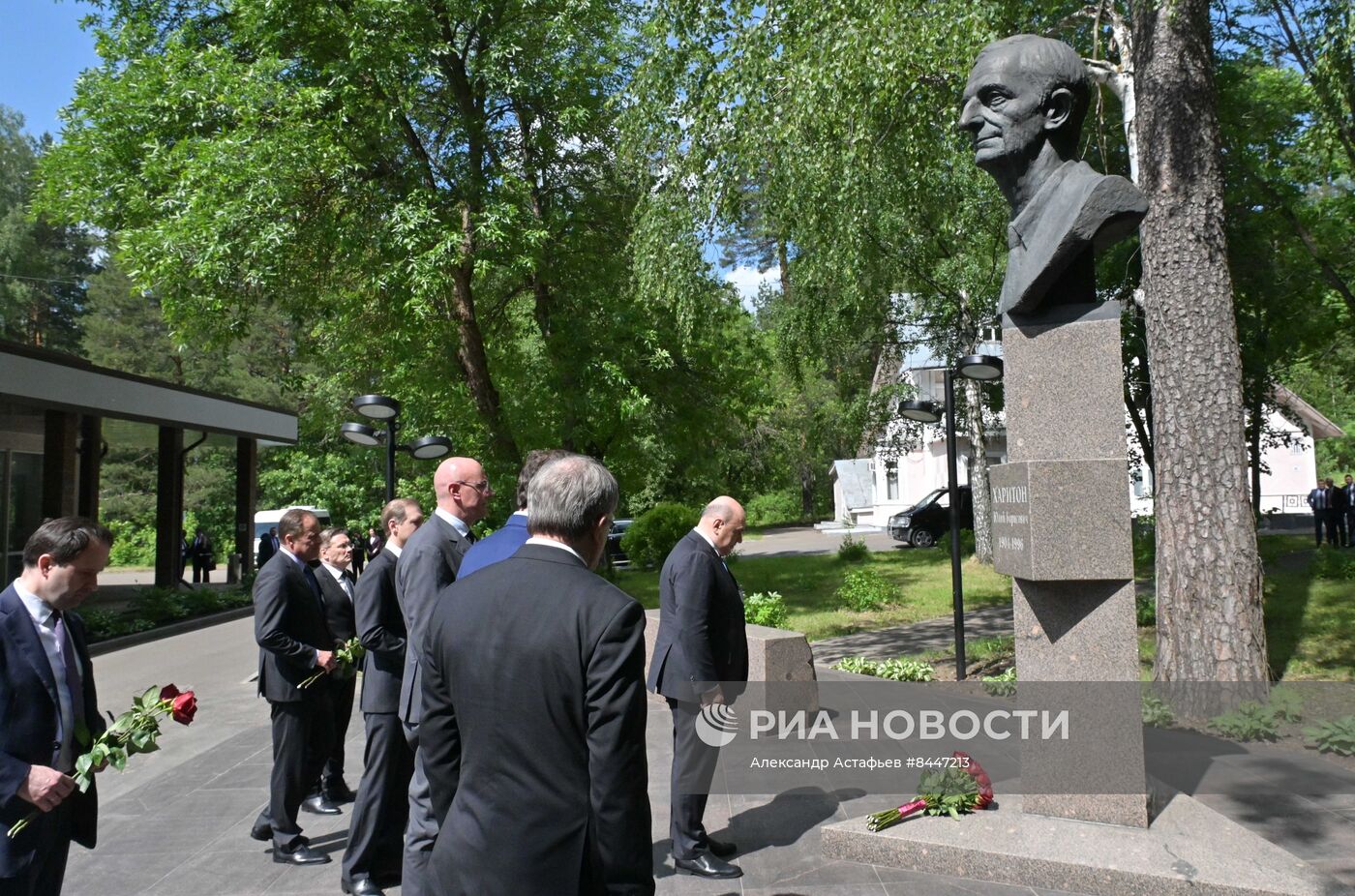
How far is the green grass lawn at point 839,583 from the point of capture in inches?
589

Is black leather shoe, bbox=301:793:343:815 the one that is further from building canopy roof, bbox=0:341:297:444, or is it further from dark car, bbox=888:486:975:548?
dark car, bbox=888:486:975:548

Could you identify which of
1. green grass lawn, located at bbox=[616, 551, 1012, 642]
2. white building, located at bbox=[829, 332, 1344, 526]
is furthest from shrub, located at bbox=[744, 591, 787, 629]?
white building, located at bbox=[829, 332, 1344, 526]

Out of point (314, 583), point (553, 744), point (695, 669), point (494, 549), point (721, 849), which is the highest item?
point (494, 549)

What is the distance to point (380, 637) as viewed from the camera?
16.5ft

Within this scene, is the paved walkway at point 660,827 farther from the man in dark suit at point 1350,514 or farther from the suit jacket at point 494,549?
the man in dark suit at point 1350,514

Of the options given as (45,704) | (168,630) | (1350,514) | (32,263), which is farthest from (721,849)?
(32,263)

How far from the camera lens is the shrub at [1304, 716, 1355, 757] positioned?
272 inches

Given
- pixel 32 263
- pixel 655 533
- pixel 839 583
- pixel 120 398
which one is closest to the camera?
pixel 120 398

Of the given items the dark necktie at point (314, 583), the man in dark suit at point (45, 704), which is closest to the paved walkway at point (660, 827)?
the dark necktie at point (314, 583)

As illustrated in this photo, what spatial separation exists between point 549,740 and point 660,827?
3757 mm

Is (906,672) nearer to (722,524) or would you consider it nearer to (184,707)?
(722,524)

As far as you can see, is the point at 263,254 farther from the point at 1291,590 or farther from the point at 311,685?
the point at 1291,590

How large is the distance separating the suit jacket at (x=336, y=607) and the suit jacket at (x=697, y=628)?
2269mm

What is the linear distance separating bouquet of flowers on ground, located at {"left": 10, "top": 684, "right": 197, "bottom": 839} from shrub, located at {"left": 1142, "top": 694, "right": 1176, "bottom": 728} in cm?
702
